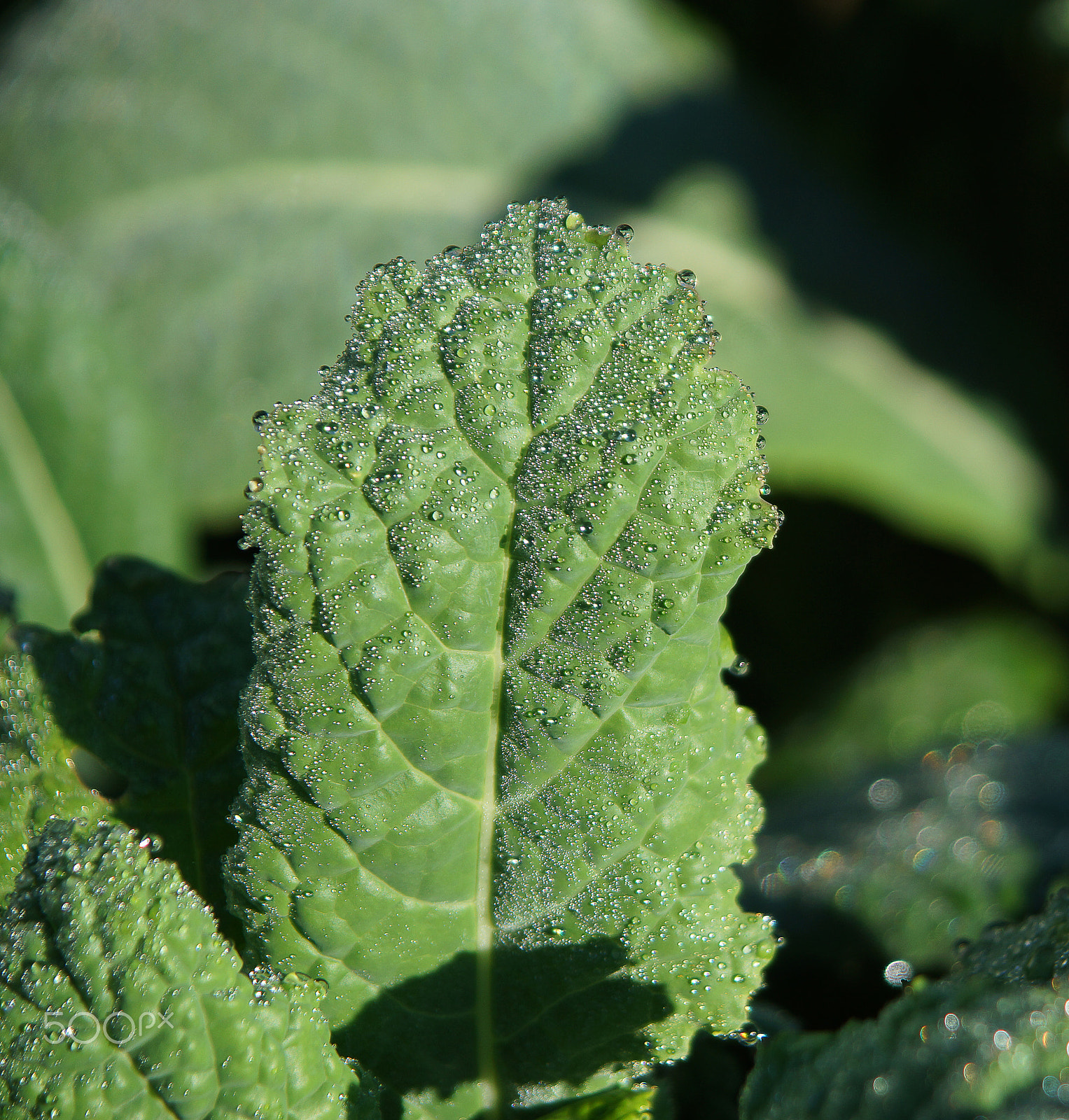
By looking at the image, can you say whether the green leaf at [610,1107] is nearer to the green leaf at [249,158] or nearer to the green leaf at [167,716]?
the green leaf at [167,716]

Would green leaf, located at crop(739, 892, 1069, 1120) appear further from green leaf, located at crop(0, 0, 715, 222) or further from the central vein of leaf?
green leaf, located at crop(0, 0, 715, 222)

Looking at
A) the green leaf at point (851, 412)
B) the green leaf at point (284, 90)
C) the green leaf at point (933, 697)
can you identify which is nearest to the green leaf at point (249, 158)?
the green leaf at point (284, 90)

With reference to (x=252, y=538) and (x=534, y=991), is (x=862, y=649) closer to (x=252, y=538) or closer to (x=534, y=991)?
(x=534, y=991)

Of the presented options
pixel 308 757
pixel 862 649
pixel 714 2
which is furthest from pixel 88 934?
pixel 714 2

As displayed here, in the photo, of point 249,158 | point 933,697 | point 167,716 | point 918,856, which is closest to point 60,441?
point 167,716

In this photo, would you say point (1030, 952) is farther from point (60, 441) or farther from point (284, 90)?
point (284, 90)
